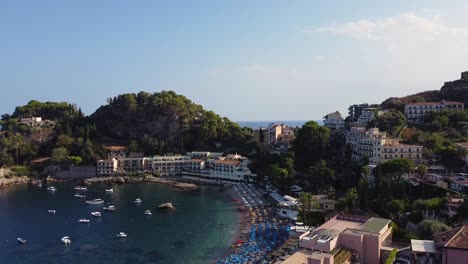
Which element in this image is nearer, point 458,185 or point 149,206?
point 458,185

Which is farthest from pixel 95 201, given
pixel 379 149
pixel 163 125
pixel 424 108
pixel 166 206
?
pixel 424 108

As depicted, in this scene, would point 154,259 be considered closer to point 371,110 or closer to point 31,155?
point 371,110

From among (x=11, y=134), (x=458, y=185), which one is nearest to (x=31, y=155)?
(x=11, y=134)

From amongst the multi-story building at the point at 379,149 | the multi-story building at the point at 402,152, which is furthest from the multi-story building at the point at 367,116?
the multi-story building at the point at 402,152

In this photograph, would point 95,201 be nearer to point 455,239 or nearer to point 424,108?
point 455,239

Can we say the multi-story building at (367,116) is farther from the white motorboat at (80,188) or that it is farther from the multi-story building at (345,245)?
the white motorboat at (80,188)

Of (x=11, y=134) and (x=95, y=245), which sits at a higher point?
(x=11, y=134)
